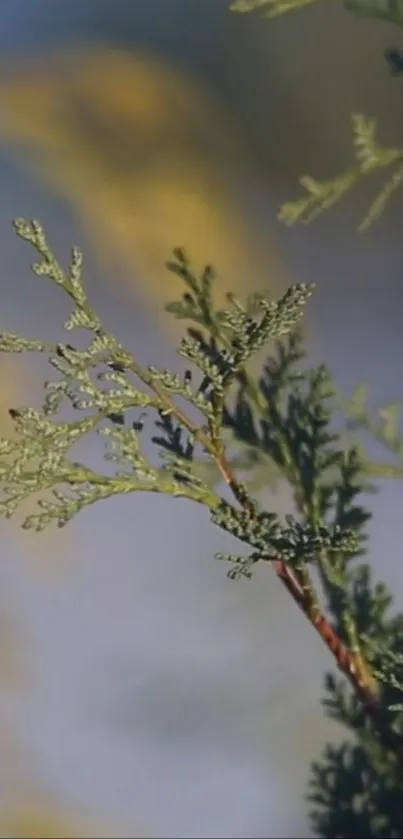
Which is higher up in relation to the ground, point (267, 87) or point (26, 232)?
point (267, 87)

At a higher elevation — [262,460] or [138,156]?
[138,156]

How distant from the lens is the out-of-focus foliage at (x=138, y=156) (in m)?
0.69

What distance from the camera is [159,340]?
696mm

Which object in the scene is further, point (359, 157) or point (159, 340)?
point (159, 340)

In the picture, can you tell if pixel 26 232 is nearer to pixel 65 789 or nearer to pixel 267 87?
pixel 267 87

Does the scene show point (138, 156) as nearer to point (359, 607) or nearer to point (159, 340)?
point (159, 340)

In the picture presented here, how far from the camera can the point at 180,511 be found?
28.6 inches

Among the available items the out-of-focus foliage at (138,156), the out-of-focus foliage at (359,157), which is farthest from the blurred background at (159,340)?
the out-of-focus foliage at (359,157)

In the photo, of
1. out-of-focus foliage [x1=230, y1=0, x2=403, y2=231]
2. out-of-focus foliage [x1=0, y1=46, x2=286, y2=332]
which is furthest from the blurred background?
out-of-focus foliage [x1=230, y1=0, x2=403, y2=231]

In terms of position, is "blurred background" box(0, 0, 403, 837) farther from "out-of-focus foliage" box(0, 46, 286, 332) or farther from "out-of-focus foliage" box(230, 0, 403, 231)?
"out-of-focus foliage" box(230, 0, 403, 231)

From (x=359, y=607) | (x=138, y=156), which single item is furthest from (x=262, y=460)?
(x=138, y=156)

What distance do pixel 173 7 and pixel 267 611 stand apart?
384mm

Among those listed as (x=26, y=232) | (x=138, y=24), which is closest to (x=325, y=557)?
(x=26, y=232)

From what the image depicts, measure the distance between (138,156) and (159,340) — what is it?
0.37 feet
